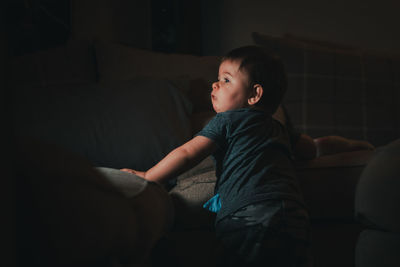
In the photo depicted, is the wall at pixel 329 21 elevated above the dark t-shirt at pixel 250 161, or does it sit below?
above

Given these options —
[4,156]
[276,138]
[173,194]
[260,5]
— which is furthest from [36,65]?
[260,5]

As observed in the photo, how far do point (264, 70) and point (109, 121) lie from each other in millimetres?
451

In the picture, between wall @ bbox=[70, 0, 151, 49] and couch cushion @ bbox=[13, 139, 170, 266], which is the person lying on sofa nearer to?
couch cushion @ bbox=[13, 139, 170, 266]

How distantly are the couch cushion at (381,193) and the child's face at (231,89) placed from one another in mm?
349

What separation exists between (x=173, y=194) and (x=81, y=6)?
1.76 metres

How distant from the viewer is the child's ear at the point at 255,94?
0.91 meters

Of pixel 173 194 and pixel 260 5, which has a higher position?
pixel 260 5

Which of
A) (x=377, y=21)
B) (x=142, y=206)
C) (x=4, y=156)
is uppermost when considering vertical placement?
(x=377, y=21)

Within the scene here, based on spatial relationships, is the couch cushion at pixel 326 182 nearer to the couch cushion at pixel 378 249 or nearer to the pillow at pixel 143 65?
the couch cushion at pixel 378 249

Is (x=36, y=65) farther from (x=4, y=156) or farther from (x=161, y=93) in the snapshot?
(x=4, y=156)

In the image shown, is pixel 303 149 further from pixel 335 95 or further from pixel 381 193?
pixel 335 95

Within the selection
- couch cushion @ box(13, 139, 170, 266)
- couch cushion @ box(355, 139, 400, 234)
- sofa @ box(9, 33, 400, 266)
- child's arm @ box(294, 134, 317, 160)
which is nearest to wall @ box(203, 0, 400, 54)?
sofa @ box(9, 33, 400, 266)

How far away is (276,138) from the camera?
839mm

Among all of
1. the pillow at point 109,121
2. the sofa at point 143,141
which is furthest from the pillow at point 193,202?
the pillow at point 109,121
